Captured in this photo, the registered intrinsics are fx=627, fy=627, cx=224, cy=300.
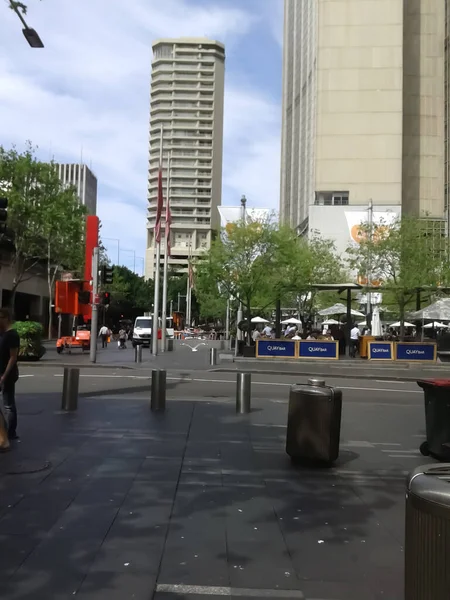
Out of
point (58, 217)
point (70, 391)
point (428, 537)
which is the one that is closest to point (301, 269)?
point (58, 217)

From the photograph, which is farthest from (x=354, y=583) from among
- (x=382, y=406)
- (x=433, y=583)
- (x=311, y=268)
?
(x=311, y=268)

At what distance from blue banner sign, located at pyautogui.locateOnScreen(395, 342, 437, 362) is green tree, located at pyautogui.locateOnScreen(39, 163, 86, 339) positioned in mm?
22198

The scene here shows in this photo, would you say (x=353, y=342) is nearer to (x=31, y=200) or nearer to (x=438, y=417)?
(x=31, y=200)

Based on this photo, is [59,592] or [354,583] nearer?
[59,592]

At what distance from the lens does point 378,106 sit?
238ft

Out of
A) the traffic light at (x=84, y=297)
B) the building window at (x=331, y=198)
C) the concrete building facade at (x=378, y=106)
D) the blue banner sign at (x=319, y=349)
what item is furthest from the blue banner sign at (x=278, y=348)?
the building window at (x=331, y=198)

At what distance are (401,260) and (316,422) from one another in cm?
3061

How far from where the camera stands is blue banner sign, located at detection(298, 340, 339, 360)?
2909 cm

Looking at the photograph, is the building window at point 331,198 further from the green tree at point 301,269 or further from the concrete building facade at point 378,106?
the green tree at point 301,269

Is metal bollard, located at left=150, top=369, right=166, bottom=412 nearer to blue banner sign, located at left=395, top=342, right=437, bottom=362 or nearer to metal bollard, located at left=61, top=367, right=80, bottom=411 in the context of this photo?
metal bollard, located at left=61, top=367, right=80, bottom=411

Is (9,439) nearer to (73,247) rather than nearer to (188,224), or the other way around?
(73,247)

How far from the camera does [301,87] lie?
8638 cm

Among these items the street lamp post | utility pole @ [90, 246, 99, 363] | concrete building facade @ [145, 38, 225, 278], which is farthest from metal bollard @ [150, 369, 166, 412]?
concrete building facade @ [145, 38, 225, 278]

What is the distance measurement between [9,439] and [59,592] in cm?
521
